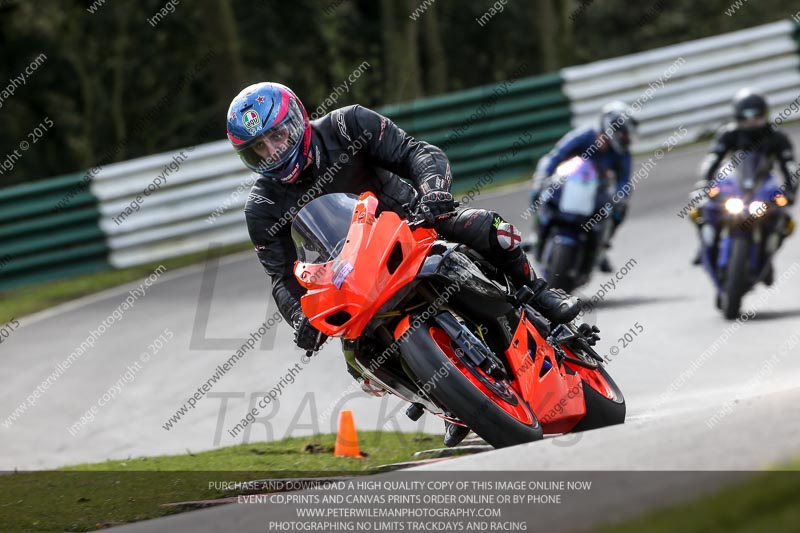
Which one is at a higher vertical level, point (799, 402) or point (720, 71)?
point (799, 402)

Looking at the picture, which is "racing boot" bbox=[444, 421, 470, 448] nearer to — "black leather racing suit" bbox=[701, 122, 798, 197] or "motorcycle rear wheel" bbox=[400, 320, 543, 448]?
"motorcycle rear wheel" bbox=[400, 320, 543, 448]

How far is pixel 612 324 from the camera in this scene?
32.1 feet

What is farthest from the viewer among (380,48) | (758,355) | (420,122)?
(380,48)

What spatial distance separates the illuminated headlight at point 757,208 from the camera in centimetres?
943

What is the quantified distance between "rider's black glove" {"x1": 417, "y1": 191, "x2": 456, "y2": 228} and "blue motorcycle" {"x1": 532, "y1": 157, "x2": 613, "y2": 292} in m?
4.68

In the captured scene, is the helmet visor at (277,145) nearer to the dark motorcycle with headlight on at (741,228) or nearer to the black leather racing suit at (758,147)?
the dark motorcycle with headlight on at (741,228)

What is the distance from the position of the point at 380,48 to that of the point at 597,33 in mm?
8390

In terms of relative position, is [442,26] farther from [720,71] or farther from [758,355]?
[758,355]

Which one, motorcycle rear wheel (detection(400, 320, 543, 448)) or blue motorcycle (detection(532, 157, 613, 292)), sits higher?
motorcycle rear wheel (detection(400, 320, 543, 448))

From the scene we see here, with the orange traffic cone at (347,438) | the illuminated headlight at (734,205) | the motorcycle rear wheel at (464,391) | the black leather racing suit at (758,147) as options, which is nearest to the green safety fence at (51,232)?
the black leather racing suit at (758,147)

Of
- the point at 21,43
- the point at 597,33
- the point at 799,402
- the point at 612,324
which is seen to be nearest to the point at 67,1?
the point at 21,43

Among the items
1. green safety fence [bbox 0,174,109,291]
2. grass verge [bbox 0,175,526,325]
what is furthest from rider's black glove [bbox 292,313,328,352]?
green safety fence [bbox 0,174,109,291]

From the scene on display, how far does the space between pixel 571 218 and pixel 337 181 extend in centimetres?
449

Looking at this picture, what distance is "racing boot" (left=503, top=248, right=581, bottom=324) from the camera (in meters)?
5.86
